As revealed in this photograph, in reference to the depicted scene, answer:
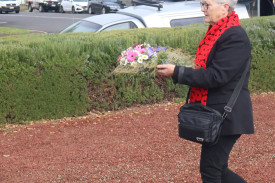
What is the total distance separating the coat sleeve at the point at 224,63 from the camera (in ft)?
10.2

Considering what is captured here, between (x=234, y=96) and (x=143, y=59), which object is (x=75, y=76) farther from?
(x=234, y=96)

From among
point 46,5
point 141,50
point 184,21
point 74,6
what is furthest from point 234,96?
point 46,5

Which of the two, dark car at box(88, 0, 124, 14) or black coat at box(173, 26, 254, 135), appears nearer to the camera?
black coat at box(173, 26, 254, 135)

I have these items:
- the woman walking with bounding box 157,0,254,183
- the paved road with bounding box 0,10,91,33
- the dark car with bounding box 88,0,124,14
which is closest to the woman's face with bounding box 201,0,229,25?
the woman walking with bounding box 157,0,254,183

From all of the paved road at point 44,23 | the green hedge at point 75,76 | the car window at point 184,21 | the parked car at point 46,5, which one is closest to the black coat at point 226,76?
the green hedge at point 75,76

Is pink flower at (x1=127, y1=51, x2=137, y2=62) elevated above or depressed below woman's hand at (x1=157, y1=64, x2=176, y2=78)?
above

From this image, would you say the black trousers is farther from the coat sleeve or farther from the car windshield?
the car windshield

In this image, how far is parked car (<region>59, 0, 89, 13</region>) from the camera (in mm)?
37938

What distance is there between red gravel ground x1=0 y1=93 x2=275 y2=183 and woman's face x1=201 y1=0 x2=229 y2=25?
2.10 m

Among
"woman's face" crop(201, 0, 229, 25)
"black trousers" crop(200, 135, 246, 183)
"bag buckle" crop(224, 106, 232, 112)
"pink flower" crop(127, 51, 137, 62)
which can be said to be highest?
"woman's face" crop(201, 0, 229, 25)

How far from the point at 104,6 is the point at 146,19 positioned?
25118 mm

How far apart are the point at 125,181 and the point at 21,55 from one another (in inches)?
120

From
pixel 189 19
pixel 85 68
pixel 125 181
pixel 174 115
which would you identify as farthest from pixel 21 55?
pixel 189 19

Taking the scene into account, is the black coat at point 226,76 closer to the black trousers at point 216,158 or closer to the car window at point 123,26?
the black trousers at point 216,158
